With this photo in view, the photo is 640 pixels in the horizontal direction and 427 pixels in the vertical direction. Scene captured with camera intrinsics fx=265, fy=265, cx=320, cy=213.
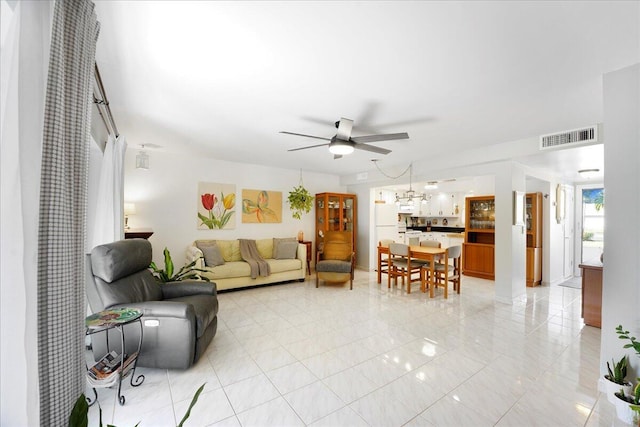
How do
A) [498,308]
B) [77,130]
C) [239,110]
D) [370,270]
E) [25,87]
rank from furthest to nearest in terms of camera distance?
[370,270]
[498,308]
[239,110]
[77,130]
[25,87]

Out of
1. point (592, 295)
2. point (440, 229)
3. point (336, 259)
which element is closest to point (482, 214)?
point (440, 229)

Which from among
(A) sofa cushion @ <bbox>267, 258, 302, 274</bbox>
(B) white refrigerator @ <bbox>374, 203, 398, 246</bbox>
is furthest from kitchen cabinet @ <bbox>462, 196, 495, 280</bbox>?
(A) sofa cushion @ <bbox>267, 258, 302, 274</bbox>

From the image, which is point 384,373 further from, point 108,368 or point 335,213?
point 335,213

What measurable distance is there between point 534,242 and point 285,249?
16.3 feet

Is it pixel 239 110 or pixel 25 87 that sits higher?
pixel 239 110

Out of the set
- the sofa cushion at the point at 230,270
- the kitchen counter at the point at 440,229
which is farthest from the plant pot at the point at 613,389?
the kitchen counter at the point at 440,229

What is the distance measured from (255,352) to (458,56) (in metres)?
3.05

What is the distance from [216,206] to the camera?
530 cm

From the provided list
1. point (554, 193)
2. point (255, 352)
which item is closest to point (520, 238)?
point (554, 193)

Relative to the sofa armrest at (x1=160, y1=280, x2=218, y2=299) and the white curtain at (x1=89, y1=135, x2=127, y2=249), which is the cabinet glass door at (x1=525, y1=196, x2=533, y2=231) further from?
the white curtain at (x1=89, y1=135, x2=127, y2=249)

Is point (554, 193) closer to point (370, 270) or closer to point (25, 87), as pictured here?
point (370, 270)

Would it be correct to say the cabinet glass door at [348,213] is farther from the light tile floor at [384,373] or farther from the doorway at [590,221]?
the doorway at [590,221]

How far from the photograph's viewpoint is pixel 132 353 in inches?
87.0

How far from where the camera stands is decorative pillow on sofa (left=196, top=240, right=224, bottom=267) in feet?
15.4
